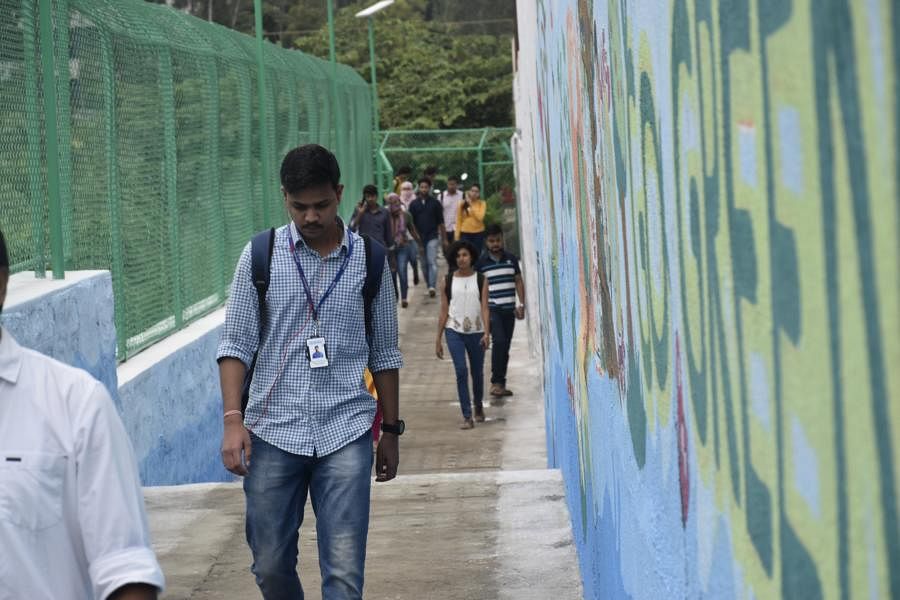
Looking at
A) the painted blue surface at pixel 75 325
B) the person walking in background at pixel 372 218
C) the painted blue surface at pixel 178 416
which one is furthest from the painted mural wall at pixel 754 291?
the person walking in background at pixel 372 218

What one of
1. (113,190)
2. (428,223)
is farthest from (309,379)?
(428,223)

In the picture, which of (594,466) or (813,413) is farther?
(594,466)

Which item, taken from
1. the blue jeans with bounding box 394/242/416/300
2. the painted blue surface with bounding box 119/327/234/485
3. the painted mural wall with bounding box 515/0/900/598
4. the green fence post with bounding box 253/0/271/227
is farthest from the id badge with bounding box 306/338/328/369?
the blue jeans with bounding box 394/242/416/300

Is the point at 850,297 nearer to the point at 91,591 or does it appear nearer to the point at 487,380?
the point at 91,591

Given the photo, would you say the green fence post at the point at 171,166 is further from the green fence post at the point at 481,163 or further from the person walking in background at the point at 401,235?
the green fence post at the point at 481,163

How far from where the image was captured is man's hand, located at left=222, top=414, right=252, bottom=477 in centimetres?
448

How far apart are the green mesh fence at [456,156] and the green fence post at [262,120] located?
20.6 meters

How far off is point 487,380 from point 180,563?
1025cm

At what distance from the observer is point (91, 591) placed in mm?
2480

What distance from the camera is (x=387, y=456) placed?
4.89m

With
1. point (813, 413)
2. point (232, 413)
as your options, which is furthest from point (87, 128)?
point (813, 413)

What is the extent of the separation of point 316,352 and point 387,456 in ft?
1.71

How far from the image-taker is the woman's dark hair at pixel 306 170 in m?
4.60

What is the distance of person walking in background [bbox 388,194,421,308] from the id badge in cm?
1648
